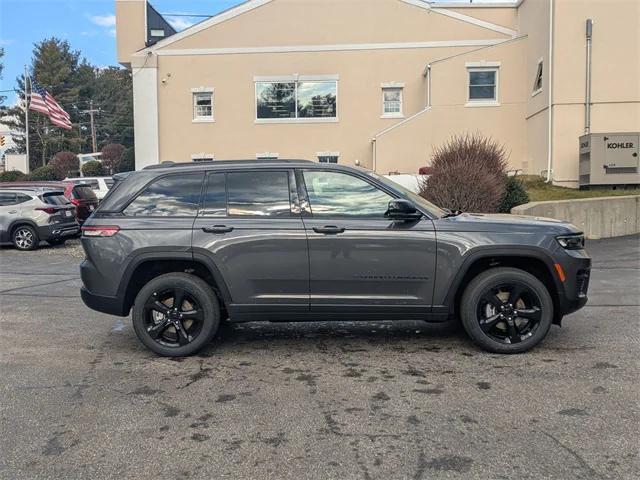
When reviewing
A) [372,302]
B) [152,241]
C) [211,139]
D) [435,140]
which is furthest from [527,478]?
[211,139]

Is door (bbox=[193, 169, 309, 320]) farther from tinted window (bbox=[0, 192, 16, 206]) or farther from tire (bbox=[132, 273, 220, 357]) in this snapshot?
tinted window (bbox=[0, 192, 16, 206])

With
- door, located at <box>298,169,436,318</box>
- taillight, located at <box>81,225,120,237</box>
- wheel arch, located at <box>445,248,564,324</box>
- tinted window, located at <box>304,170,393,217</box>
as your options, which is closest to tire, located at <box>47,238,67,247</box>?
taillight, located at <box>81,225,120,237</box>

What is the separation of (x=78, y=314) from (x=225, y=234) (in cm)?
321

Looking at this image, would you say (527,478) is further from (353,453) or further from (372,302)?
(372,302)

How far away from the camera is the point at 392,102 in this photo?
83.5 ft

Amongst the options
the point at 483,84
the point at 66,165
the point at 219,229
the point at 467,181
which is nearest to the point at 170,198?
the point at 219,229

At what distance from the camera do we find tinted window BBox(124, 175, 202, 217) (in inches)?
216

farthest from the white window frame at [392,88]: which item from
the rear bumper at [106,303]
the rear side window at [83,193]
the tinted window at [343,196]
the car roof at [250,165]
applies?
the rear bumper at [106,303]

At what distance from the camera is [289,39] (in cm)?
2528

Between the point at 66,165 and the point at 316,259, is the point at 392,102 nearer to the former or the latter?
the point at 316,259

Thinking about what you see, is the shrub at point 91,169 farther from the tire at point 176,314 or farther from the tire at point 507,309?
the tire at point 507,309

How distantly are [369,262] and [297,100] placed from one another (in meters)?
21.3

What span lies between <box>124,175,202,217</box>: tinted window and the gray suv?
0.4 inches

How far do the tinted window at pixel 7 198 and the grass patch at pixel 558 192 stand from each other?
13852 millimetres
